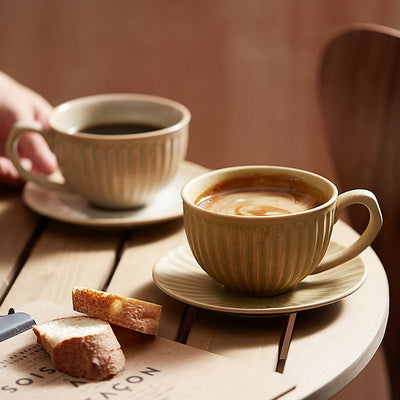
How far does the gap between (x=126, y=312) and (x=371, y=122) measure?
0.73 m

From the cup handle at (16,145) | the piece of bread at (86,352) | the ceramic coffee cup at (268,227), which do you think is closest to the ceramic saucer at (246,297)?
the ceramic coffee cup at (268,227)

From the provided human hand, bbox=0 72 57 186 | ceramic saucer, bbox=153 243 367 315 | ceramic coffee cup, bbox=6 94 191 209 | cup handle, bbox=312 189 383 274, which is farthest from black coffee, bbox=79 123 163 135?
cup handle, bbox=312 189 383 274

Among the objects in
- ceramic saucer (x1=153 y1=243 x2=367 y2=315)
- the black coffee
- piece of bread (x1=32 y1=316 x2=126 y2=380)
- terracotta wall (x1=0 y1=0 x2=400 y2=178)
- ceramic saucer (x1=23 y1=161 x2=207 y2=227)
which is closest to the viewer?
piece of bread (x1=32 y1=316 x2=126 y2=380)

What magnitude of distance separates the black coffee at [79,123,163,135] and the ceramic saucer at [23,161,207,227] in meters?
0.09

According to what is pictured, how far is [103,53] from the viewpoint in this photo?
7.13 ft

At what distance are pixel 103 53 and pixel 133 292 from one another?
1480mm

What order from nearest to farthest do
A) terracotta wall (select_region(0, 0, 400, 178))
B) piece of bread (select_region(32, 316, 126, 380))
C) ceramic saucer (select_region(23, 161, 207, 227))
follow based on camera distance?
1. piece of bread (select_region(32, 316, 126, 380))
2. ceramic saucer (select_region(23, 161, 207, 227))
3. terracotta wall (select_region(0, 0, 400, 178))

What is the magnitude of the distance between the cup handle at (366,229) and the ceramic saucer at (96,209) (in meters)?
0.28

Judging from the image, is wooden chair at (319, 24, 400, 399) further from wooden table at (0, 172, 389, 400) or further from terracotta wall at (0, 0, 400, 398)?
terracotta wall at (0, 0, 400, 398)

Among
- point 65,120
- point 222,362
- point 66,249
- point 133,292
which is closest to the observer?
point 222,362

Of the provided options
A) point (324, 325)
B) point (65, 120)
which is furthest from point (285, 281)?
point (65, 120)

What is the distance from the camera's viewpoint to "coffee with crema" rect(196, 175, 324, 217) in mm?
770

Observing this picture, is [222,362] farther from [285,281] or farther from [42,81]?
[42,81]

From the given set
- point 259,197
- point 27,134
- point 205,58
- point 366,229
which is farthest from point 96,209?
point 205,58
